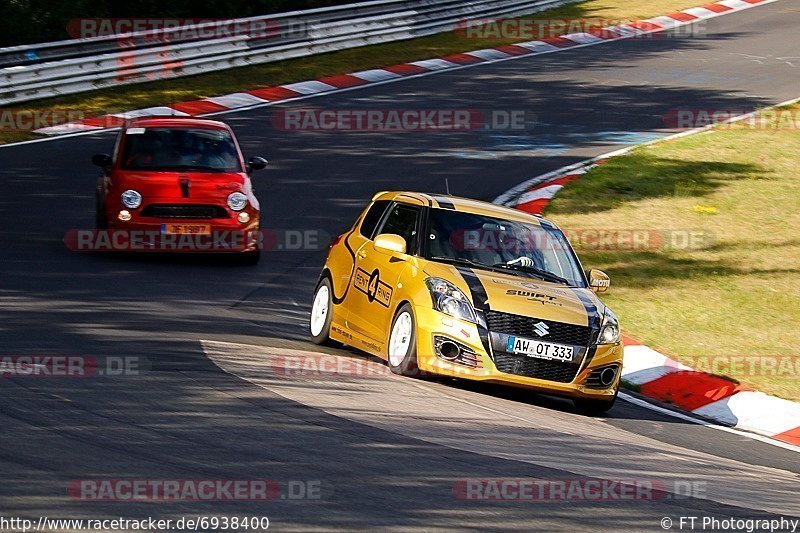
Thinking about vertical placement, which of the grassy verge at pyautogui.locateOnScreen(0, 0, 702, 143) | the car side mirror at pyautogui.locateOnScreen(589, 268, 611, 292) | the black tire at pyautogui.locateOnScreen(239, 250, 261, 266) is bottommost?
the black tire at pyautogui.locateOnScreen(239, 250, 261, 266)

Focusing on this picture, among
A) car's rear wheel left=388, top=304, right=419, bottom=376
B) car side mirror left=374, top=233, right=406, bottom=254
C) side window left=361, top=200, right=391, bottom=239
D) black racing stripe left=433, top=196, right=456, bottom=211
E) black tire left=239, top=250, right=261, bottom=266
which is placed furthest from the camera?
black tire left=239, top=250, right=261, bottom=266

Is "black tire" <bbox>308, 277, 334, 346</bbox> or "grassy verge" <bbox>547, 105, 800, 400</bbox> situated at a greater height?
"black tire" <bbox>308, 277, 334, 346</bbox>

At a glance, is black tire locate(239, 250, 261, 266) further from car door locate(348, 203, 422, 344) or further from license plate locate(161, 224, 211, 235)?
car door locate(348, 203, 422, 344)

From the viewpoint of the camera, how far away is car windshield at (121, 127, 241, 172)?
15.8 meters

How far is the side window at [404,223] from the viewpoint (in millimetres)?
11453

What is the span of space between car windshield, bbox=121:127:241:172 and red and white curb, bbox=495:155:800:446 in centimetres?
562

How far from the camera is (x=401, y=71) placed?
96.5 feet

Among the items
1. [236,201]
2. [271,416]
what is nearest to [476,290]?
[271,416]

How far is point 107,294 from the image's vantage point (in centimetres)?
1314

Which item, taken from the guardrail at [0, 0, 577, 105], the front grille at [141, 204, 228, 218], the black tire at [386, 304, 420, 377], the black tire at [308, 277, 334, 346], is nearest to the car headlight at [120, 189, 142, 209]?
the front grille at [141, 204, 228, 218]

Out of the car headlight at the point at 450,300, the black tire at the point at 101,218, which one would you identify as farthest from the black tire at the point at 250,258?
the car headlight at the point at 450,300

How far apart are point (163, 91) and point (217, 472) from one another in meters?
20.1

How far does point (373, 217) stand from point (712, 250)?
20.9ft

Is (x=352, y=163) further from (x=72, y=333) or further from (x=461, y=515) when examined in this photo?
(x=461, y=515)
